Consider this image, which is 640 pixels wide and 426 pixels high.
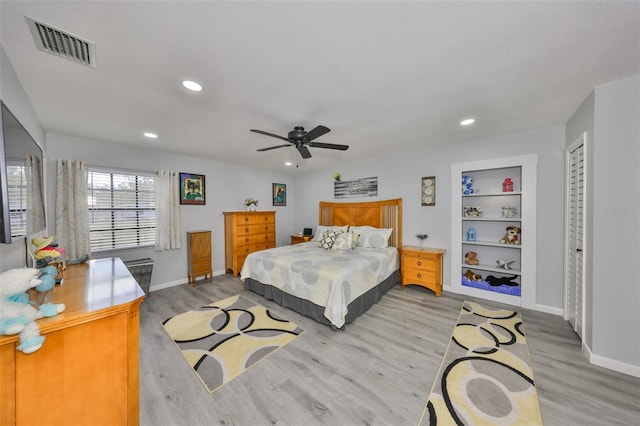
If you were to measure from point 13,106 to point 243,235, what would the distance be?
11.5 ft

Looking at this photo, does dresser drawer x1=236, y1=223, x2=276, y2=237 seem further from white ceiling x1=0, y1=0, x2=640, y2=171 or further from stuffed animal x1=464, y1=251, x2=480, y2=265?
stuffed animal x1=464, y1=251, x2=480, y2=265

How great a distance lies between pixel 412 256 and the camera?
13.0 ft

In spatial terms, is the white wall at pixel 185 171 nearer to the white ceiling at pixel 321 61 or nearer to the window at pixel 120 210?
the window at pixel 120 210

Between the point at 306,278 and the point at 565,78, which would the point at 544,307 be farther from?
the point at 306,278

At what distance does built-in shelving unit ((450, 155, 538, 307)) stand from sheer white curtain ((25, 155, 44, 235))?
486 centimetres

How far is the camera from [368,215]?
4.84 meters

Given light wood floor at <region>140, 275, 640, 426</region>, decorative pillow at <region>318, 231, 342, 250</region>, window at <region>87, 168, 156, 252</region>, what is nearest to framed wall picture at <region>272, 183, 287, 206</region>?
decorative pillow at <region>318, 231, 342, 250</region>

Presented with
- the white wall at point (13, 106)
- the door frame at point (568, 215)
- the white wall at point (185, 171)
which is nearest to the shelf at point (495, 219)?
the door frame at point (568, 215)

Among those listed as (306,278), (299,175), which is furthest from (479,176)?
(299,175)

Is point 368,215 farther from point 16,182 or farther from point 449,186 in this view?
point 16,182

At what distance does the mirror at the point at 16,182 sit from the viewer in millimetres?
1247

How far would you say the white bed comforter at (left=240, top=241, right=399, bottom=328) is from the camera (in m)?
2.70

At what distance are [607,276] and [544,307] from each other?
1457mm

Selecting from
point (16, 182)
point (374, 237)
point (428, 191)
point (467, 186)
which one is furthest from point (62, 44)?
point (467, 186)
